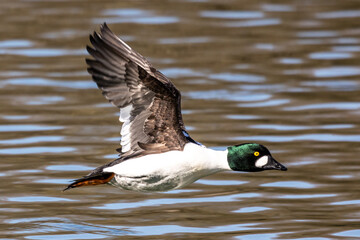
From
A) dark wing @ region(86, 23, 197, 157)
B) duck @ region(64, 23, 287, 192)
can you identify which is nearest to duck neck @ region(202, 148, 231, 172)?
duck @ region(64, 23, 287, 192)

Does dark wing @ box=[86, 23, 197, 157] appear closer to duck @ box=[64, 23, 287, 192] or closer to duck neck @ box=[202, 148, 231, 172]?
duck @ box=[64, 23, 287, 192]

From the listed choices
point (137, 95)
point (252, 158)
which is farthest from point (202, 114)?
point (137, 95)

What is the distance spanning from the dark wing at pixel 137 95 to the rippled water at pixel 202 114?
971mm

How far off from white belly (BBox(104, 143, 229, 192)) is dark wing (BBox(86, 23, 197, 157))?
0.49ft

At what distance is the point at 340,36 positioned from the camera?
18.4 meters

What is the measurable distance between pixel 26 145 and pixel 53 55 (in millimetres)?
4901

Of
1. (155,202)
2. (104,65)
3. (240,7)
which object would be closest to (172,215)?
(155,202)

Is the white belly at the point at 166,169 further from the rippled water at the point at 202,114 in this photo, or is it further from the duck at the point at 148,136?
the rippled water at the point at 202,114

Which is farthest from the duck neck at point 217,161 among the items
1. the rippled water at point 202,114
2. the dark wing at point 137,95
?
the rippled water at point 202,114

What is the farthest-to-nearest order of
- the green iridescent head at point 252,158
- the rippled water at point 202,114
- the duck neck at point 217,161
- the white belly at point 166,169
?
the rippled water at point 202,114, the green iridescent head at point 252,158, the duck neck at point 217,161, the white belly at point 166,169

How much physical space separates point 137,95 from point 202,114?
504 centimetres

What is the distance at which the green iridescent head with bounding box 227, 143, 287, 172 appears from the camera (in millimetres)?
8781

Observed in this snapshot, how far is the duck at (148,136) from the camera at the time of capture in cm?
Answer: 850

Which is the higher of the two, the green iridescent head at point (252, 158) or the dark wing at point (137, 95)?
the dark wing at point (137, 95)
